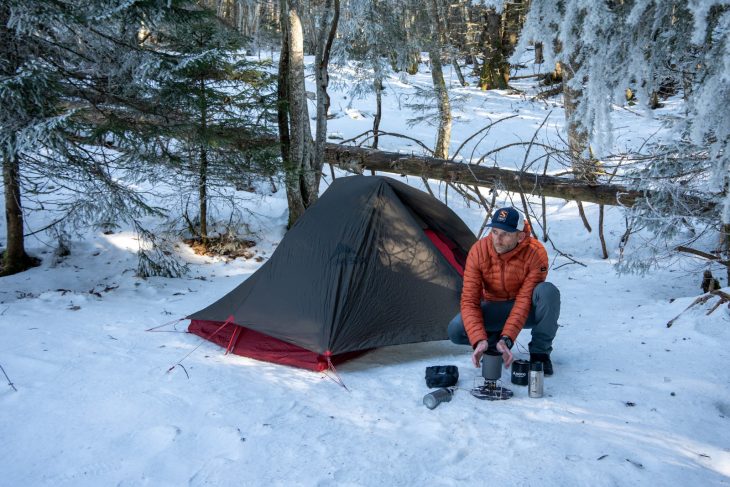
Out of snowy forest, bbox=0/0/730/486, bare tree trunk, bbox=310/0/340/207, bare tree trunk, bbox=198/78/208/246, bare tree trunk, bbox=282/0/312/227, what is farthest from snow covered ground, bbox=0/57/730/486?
bare tree trunk, bbox=310/0/340/207

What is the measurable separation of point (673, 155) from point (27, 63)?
6.19 m

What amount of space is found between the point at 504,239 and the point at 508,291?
48cm

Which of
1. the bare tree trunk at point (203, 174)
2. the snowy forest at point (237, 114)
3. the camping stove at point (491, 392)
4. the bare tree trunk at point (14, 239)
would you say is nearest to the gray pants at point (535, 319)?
the camping stove at point (491, 392)

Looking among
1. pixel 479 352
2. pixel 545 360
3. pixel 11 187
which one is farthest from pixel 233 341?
pixel 11 187

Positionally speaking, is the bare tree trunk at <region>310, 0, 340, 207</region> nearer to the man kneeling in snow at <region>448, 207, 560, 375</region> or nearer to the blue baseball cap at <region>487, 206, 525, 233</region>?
the man kneeling in snow at <region>448, 207, 560, 375</region>

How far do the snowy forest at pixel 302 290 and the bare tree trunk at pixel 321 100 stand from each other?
2.0 inches

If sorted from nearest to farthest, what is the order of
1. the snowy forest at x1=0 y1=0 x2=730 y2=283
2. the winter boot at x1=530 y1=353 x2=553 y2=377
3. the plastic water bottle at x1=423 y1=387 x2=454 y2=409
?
the snowy forest at x1=0 y1=0 x2=730 y2=283
the plastic water bottle at x1=423 y1=387 x2=454 y2=409
the winter boot at x1=530 y1=353 x2=553 y2=377

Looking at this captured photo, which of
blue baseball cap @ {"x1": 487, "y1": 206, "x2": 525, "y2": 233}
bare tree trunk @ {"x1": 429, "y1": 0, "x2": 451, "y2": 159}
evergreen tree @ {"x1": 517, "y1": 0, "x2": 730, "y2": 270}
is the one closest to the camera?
evergreen tree @ {"x1": 517, "y1": 0, "x2": 730, "y2": 270}

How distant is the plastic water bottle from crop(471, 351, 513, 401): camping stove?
0.62 ft

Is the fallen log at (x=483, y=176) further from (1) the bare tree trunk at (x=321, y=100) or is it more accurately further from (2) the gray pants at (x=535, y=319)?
(2) the gray pants at (x=535, y=319)

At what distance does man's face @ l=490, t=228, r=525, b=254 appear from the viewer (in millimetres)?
3672

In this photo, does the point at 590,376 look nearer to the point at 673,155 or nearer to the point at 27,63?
the point at 673,155

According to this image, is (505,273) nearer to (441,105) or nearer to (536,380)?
(536,380)

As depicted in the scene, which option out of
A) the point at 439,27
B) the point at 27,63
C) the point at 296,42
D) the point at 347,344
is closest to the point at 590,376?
the point at 347,344
